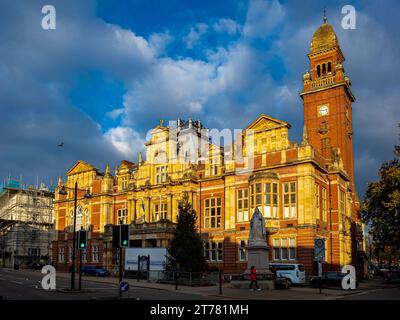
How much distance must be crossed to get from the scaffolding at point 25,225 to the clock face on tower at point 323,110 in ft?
189

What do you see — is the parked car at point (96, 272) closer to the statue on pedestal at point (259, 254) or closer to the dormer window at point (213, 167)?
the dormer window at point (213, 167)

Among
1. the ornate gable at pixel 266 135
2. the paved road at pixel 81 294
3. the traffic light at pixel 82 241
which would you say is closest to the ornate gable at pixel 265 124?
the ornate gable at pixel 266 135

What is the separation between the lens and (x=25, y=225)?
89.8m

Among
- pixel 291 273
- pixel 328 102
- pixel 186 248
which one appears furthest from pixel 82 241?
pixel 328 102

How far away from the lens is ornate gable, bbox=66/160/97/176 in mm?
67119

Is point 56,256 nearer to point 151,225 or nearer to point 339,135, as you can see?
point 151,225

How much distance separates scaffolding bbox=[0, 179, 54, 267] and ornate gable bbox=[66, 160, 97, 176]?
25560mm

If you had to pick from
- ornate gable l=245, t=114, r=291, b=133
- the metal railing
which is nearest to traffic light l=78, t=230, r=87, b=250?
the metal railing

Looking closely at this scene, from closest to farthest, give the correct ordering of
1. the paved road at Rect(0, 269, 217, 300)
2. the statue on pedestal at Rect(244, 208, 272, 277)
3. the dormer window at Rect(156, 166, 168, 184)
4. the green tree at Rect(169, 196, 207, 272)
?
the paved road at Rect(0, 269, 217, 300) < the statue on pedestal at Rect(244, 208, 272, 277) < the green tree at Rect(169, 196, 207, 272) < the dormer window at Rect(156, 166, 168, 184)

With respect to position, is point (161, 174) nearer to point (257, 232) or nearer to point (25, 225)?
point (257, 232)

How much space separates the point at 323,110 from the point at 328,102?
1113mm

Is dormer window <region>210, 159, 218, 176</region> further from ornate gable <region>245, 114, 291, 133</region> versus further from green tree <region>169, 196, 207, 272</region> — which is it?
green tree <region>169, 196, 207, 272</region>

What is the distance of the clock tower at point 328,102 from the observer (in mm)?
55719

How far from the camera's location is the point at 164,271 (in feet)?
136
